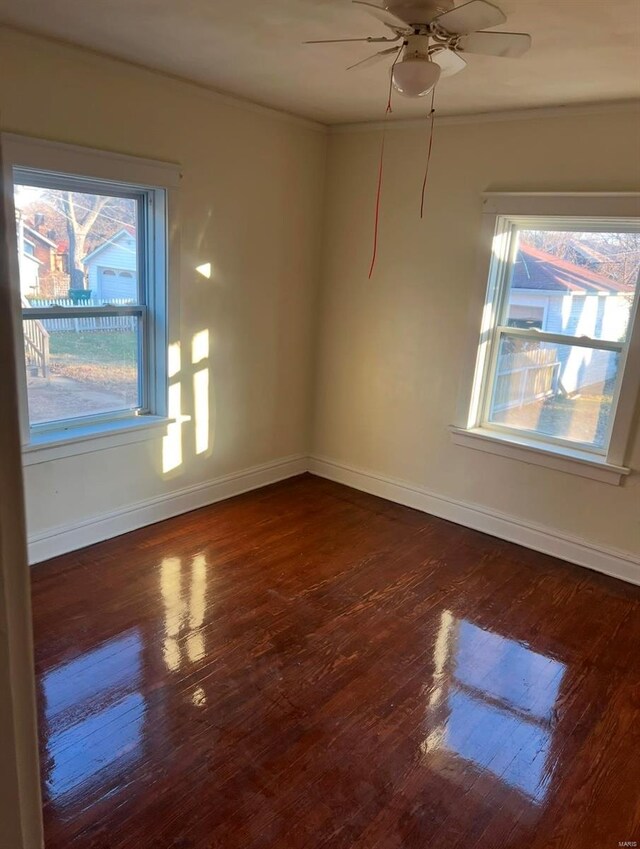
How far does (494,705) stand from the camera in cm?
240

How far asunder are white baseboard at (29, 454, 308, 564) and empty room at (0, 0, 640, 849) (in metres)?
0.02

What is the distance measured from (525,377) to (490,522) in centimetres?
96

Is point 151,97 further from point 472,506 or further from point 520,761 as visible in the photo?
point 520,761

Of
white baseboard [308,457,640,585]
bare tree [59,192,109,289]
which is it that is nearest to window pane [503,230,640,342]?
white baseboard [308,457,640,585]

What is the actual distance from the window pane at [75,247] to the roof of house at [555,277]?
7.51ft

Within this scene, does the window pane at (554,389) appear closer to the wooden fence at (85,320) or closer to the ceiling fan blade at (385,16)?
the ceiling fan blade at (385,16)

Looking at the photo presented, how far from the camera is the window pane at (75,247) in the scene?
9.67 ft

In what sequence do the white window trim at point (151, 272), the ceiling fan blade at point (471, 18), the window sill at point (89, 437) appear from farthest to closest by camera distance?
the window sill at point (89, 437), the white window trim at point (151, 272), the ceiling fan blade at point (471, 18)

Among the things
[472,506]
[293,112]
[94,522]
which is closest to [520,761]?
[472,506]

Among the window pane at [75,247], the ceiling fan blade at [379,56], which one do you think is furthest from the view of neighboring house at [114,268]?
the ceiling fan blade at [379,56]

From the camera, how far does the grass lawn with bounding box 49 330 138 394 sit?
319 cm

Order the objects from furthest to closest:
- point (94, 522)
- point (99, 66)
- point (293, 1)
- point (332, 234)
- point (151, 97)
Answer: point (332, 234), point (94, 522), point (151, 97), point (99, 66), point (293, 1)

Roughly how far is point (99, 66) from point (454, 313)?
2.38 metres

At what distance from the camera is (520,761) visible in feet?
7.00
